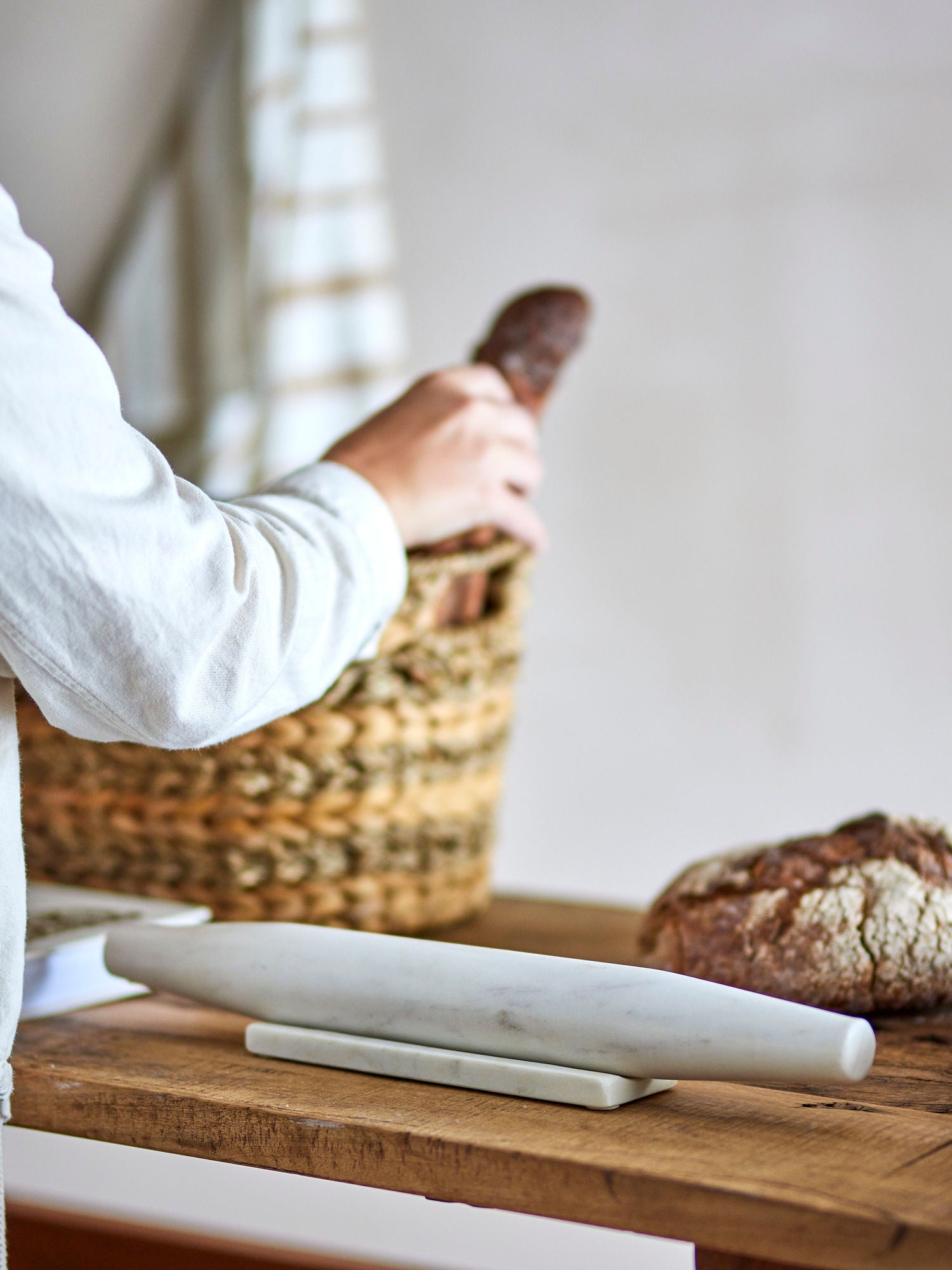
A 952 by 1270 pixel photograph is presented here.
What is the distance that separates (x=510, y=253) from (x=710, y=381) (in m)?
0.30

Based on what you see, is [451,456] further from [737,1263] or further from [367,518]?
[737,1263]

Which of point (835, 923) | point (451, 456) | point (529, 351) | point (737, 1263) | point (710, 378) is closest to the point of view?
point (737, 1263)

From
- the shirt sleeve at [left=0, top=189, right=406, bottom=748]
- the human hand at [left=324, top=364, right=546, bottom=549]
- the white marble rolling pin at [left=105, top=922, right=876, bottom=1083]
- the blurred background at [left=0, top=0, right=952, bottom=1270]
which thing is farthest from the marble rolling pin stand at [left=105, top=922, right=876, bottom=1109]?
the blurred background at [left=0, top=0, right=952, bottom=1270]

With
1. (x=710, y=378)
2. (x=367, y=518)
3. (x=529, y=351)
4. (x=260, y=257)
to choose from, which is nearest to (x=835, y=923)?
(x=367, y=518)

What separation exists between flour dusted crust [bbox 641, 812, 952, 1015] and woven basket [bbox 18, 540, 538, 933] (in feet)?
0.65

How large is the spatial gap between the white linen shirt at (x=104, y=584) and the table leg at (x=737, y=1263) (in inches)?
9.4

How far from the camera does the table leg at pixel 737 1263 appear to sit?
36 cm

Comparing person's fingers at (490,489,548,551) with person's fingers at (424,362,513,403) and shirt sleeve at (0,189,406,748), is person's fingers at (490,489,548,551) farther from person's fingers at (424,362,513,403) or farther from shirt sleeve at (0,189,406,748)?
shirt sleeve at (0,189,406,748)

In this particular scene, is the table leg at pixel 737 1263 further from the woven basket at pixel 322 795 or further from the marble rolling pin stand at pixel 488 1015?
the woven basket at pixel 322 795

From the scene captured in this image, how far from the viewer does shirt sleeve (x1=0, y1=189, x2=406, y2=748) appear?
37 centimetres

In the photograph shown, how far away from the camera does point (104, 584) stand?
14.8 inches

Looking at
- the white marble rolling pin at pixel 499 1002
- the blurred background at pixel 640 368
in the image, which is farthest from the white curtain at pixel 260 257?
the white marble rolling pin at pixel 499 1002

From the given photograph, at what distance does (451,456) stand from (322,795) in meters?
0.21

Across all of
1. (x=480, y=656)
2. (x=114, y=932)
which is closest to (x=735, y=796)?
(x=480, y=656)
